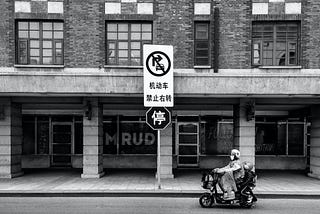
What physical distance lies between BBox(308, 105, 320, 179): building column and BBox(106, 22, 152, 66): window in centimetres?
785

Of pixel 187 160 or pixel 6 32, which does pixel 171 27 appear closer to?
pixel 6 32

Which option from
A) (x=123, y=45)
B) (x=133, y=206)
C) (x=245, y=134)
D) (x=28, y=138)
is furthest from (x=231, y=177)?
(x=28, y=138)

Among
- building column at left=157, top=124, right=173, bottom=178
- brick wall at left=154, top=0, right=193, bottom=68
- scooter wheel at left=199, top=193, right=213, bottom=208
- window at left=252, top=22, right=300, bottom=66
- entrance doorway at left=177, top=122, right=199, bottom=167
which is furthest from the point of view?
entrance doorway at left=177, top=122, right=199, bottom=167

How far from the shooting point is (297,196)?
1024 cm

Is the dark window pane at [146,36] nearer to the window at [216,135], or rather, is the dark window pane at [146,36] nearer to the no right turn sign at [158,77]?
the no right turn sign at [158,77]

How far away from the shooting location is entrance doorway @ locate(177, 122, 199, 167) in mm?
16969

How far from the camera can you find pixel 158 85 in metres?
10.4

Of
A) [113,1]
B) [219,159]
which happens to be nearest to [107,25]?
[113,1]

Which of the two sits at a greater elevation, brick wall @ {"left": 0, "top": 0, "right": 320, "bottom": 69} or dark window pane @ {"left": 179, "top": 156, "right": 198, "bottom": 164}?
brick wall @ {"left": 0, "top": 0, "right": 320, "bottom": 69}

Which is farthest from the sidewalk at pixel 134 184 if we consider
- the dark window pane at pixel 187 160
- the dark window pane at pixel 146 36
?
the dark window pane at pixel 146 36

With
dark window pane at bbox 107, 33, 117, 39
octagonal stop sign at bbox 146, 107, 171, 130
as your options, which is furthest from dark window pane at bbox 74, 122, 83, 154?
octagonal stop sign at bbox 146, 107, 171, 130

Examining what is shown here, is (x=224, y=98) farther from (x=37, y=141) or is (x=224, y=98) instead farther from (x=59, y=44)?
(x=37, y=141)

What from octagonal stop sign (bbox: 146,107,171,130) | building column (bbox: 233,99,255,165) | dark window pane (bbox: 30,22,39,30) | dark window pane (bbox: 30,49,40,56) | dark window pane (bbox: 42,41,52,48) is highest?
dark window pane (bbox: 30,22,39,30)

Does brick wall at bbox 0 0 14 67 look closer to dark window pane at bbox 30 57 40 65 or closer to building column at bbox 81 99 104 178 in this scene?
dark window pane at bbox 30 57 40 65
